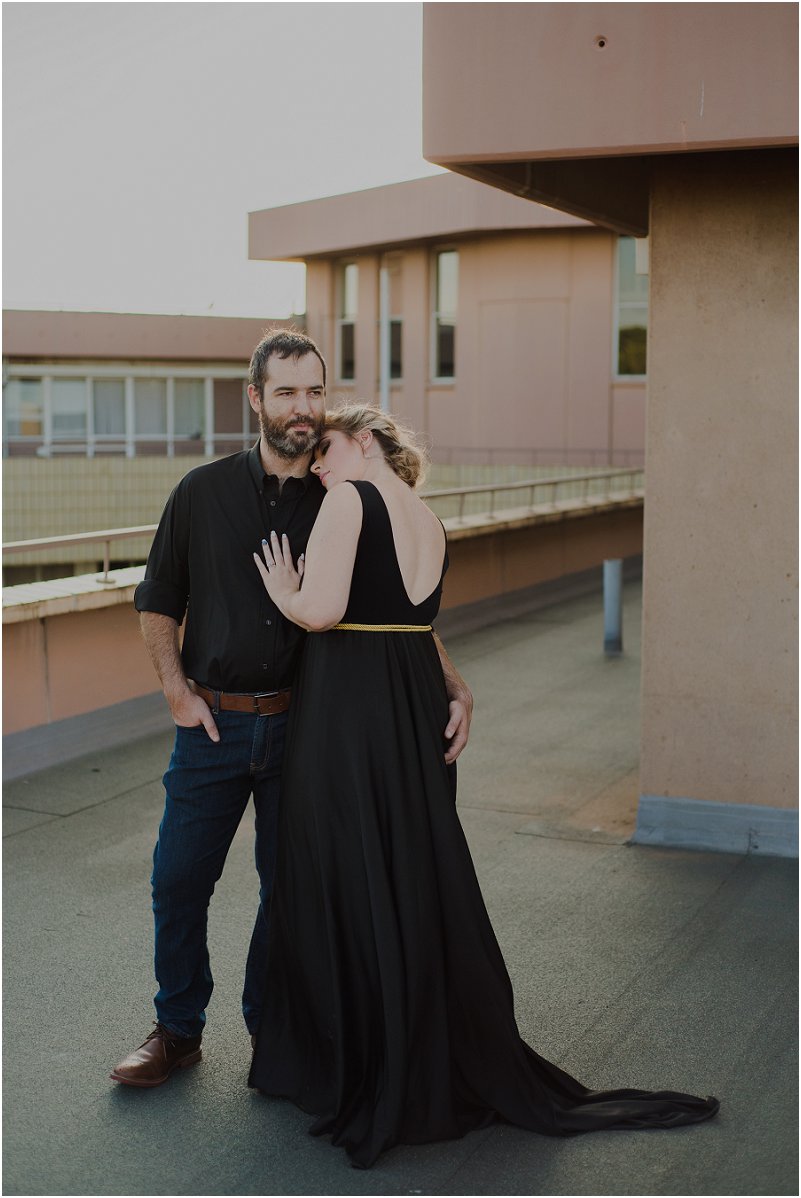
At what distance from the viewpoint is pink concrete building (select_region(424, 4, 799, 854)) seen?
5426 mm

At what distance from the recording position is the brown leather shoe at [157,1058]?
4.02 meters

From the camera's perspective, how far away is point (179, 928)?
411 centimetres

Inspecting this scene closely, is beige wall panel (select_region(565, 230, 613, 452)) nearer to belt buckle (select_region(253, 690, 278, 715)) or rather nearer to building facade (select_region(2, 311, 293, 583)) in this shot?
building facade (select_region(2, 311, 293, 583))

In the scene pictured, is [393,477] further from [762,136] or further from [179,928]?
[762,136]

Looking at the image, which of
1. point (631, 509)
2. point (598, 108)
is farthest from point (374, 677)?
point (631, 509)

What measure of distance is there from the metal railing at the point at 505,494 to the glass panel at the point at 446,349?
14.1ft

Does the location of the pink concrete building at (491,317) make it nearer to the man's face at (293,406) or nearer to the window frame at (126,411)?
the window frame at (126,411)

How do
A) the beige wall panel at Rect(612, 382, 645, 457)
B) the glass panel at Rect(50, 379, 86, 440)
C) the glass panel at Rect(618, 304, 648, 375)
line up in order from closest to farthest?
the glass panel at Rect(618, 304, 648, 375) → the beige wall panel at Rect(612, 382, 645, 457) → the glass panel at Rect(50, 379, 86, 440)

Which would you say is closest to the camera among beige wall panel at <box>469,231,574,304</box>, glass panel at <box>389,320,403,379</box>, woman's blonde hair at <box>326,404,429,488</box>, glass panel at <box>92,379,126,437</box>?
woman's blonde hair at <box>326,404,429,488</box>

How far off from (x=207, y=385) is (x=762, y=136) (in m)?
32.1

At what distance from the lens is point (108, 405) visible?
3578cm

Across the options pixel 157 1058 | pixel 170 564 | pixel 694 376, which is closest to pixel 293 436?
pixel 170 564

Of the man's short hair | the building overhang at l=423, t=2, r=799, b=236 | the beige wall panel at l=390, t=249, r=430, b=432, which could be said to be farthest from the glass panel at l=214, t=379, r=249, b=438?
the man's short hair

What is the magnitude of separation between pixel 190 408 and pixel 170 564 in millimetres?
33198
